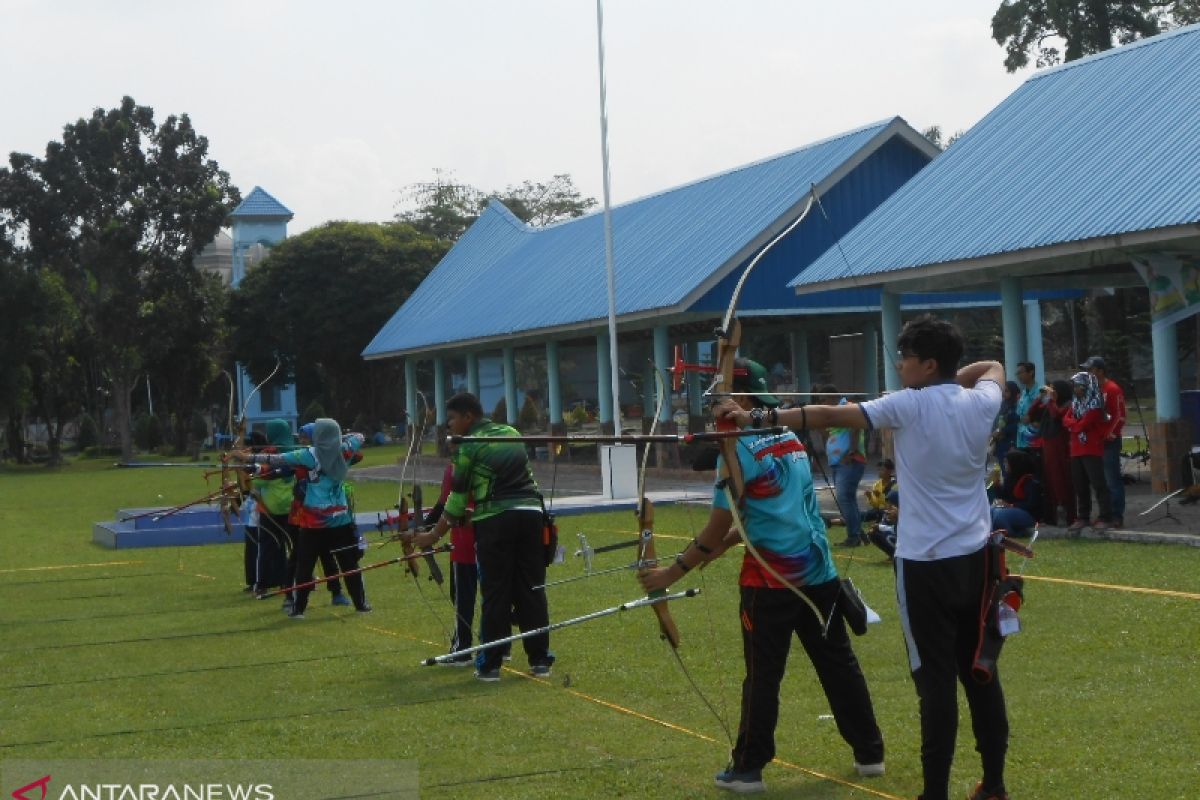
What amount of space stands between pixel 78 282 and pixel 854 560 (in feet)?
196

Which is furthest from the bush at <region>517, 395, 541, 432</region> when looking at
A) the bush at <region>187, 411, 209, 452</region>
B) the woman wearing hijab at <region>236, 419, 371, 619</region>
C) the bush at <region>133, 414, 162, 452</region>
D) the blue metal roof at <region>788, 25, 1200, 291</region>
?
the woman wearing hijab at <region>236, 419, 371, 619</region>

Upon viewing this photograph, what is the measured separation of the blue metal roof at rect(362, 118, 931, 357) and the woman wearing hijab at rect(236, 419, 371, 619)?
55.9 feet

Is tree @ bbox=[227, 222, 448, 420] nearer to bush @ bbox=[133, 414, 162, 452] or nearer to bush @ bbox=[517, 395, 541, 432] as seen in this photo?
bush @ bbox=[133, 414, 162, 452]

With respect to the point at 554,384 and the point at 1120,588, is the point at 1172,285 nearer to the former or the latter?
the point at 1120,588

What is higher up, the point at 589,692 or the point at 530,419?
the point at 530,419

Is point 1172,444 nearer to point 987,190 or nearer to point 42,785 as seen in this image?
point 987,190

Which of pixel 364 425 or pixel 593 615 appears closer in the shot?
pixel 593 615

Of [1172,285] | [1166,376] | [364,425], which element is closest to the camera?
[1172,285]

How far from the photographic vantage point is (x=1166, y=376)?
20.5m

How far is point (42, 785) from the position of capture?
313 inches

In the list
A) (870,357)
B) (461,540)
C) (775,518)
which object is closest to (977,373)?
(775,518)

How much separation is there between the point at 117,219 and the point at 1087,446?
193 feet

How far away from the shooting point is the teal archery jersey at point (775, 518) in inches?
288

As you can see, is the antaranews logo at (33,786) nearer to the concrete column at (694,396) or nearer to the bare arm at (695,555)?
the bare arm at (695,555)
